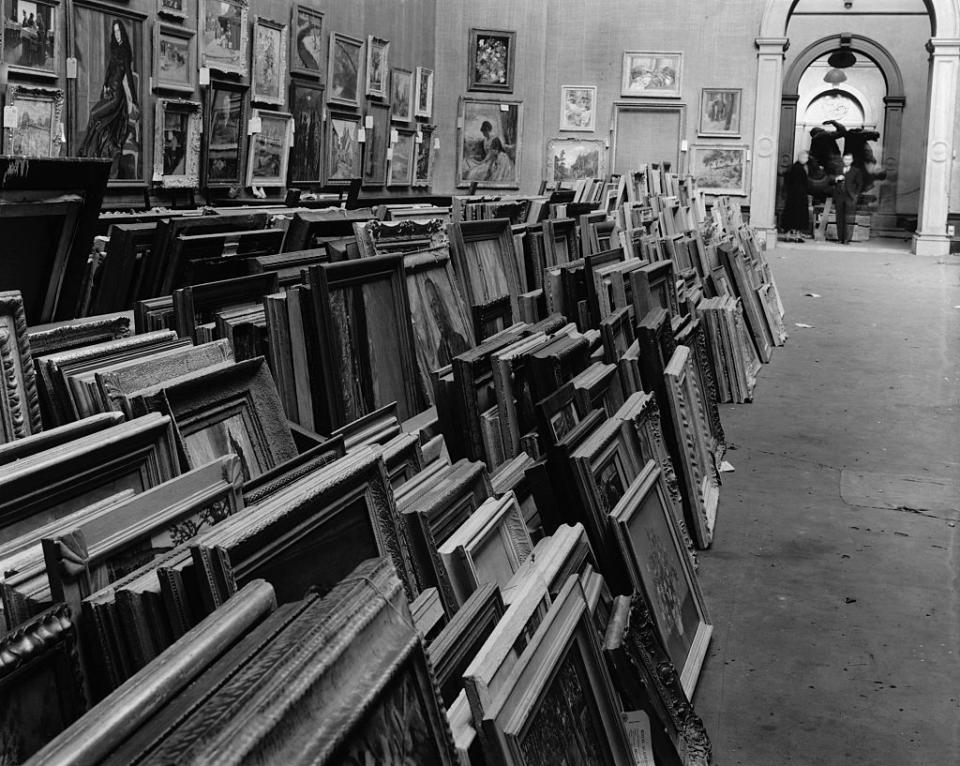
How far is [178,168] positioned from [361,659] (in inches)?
437

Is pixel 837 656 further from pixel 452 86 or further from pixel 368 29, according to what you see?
pixel 452 86

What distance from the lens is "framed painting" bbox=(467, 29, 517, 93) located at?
20.9m

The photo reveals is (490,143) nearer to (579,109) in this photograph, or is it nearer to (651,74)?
(579,109)

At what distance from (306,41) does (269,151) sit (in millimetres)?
1752

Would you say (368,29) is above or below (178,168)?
above

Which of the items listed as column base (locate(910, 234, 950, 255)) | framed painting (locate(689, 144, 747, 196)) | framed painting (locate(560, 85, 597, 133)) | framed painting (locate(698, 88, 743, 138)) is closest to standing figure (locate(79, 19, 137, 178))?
framed painting (locate(560, 85, 597, 133))

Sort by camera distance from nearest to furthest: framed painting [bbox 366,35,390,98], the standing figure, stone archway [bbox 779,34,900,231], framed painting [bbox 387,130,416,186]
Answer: the standing figure, framed painting [bbox 366,35,390,98], framed painting [bbox 387,130,416,186], stone archway [bbox 779,34,900,231]

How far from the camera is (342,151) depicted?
16016mm

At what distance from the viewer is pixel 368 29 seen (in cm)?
1673

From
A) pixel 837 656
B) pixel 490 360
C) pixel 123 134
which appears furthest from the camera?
pixel 123 134

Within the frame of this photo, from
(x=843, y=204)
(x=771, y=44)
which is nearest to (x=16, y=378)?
(x=771, y=44)

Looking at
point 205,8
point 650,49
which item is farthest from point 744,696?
point 650,49

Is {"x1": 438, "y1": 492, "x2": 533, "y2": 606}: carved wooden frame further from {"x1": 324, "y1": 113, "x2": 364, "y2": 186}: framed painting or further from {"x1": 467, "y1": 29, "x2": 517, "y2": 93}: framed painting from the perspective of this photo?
{"x1": 467, "y1": 29, "x2": 517, "y2": 93}: framed painting

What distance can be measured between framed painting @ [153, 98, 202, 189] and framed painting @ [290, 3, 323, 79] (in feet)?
8.58
